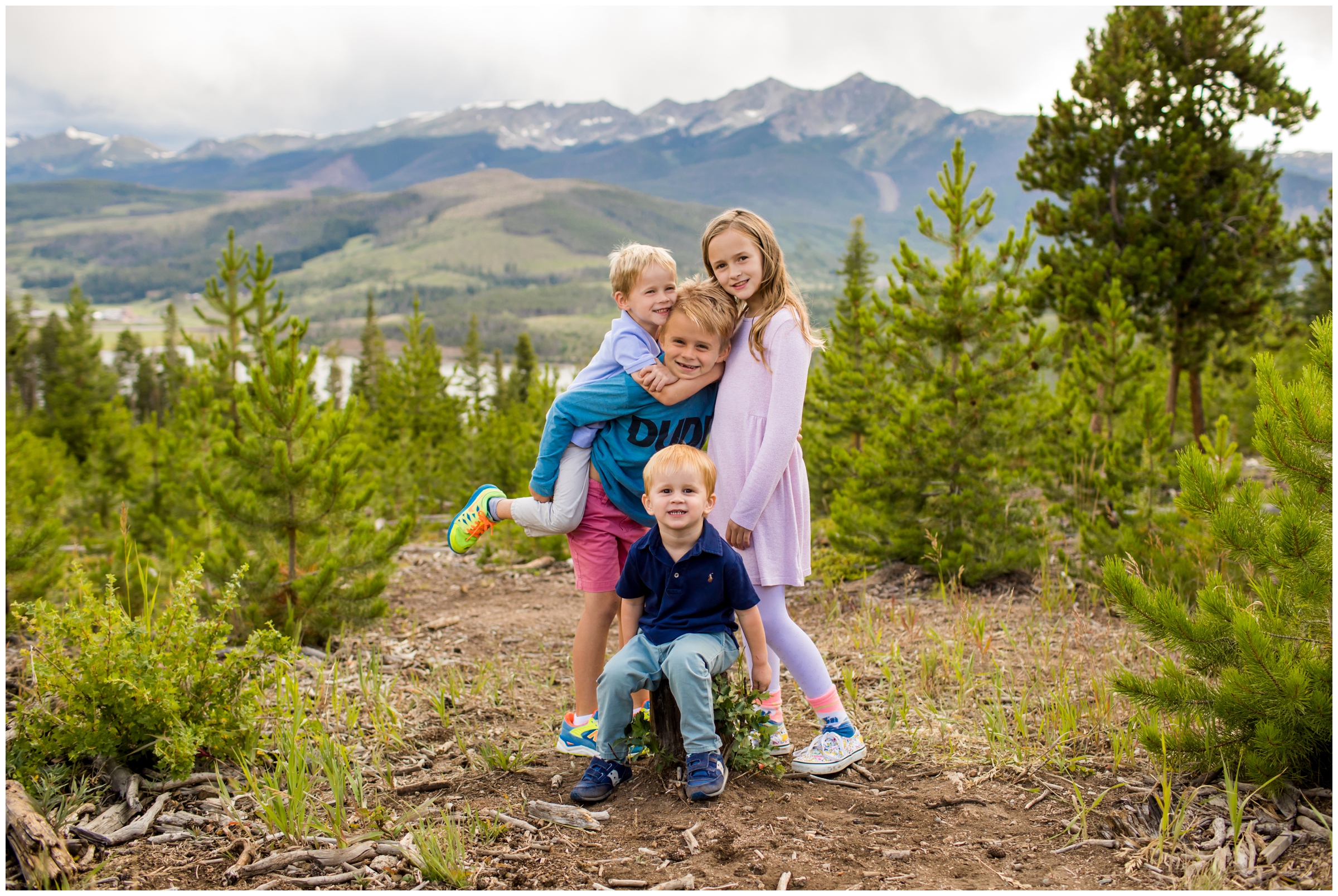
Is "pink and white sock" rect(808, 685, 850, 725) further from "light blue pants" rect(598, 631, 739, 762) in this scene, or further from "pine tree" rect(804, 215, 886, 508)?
"pine tree" rect(804, 215, 886, 508)

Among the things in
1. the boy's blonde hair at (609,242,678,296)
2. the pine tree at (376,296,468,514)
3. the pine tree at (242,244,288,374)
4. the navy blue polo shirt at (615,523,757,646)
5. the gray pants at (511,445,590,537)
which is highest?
the pine tree at (242,244,288,374)

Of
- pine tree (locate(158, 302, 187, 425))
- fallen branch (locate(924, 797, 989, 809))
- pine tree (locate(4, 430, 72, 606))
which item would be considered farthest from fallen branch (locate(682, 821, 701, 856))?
pine tree (locate(158, 302, 187, 425))

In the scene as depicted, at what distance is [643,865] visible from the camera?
2.67 meters

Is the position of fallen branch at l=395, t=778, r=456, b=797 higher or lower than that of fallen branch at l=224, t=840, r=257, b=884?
lower

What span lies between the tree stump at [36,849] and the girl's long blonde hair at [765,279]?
2.89m

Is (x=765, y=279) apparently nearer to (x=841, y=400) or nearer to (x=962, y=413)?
(x=962, y=413)

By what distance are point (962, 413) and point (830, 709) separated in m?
4.23

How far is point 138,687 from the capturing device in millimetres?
3129

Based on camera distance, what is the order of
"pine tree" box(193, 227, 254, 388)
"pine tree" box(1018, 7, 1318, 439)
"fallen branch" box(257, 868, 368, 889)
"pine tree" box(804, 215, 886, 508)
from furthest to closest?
"pine tree" box(1018, 7, 1318, 439)
"pine tree" box(193, 227, 254, 388)
"pine tree" box(804, 215, 886, 508)
"fallen branch" box(257, 868, 368, 889)

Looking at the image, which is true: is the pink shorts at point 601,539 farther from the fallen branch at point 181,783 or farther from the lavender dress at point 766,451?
the fallen branch at point 181,783

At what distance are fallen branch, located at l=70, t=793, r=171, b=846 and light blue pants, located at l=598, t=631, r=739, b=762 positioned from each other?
5.28ft

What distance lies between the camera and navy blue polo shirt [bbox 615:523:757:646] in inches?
122

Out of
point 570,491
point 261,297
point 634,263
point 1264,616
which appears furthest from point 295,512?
point 261,297

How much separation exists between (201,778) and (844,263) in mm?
21720
